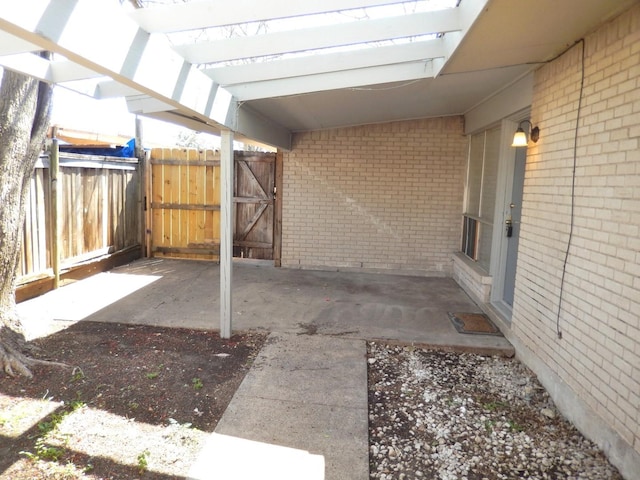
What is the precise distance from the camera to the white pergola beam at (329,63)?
3.79m

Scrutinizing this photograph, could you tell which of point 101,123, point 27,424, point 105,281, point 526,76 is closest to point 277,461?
point 27,424

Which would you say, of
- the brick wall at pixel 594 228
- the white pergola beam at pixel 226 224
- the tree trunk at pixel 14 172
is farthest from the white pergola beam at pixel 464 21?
the tree trunk at pixel 14 172

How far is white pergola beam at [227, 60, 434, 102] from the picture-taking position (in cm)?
415

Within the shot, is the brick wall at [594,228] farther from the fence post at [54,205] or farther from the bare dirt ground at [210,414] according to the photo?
the fence post at [54,205]

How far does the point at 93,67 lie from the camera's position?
2.28m

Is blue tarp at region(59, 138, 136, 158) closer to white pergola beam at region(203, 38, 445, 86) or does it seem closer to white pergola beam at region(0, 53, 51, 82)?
white pergola beam at region(0, 53, 51, 82)

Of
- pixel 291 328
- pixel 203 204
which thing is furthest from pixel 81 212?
pixel 291 328

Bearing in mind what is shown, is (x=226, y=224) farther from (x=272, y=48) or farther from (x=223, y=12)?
(x=223, y=12)

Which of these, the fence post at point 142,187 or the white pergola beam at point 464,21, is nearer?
the white pergola beam at point 464,21

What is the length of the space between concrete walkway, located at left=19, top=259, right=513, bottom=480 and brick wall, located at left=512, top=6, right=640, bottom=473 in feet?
3.59

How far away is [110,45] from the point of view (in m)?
2.31

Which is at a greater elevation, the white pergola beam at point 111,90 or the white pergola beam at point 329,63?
the white pergola beam at point 329,63

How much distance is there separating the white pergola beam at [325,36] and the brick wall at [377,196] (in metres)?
4.49

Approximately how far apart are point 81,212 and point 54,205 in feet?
2.55
